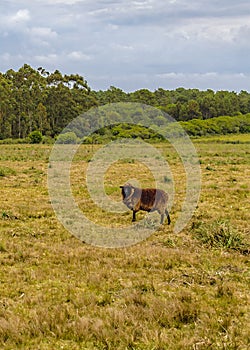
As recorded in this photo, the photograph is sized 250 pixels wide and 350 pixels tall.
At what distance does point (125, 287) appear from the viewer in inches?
284

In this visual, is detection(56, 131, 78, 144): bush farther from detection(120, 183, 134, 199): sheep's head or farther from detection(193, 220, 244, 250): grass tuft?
detection(193, 220, 244, 250): grass tuft

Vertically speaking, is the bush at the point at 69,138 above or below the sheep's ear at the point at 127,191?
above

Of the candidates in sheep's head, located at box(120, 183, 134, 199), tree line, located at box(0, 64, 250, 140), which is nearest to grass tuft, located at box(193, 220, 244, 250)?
sheep's head, located at box(120, 183, 134, 199)

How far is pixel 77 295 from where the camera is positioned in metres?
6.78

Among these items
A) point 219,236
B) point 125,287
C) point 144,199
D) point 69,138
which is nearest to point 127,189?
point 144,199

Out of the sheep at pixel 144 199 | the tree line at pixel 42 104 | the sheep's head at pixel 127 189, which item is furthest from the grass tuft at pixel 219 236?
the tree line at pixel 42 104

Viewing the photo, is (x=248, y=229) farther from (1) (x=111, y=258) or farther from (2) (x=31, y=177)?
(2) (x=31, y=177)

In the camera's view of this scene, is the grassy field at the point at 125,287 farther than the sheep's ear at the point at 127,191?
No

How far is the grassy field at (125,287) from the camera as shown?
548cm

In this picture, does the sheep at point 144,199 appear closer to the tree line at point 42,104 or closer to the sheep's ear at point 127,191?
the sheep's ear at point 127,191

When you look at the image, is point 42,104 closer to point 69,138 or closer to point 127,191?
point 69,138

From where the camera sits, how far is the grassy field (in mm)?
5484

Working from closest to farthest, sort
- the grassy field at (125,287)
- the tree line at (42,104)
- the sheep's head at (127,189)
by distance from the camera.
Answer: the grassy field at (125,287)
the sheep's head at (127,189)
the tree line at (42,104)

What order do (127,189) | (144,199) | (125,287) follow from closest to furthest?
(125,287), (127,189), (144,199)
